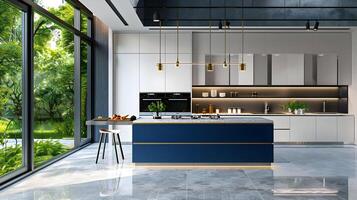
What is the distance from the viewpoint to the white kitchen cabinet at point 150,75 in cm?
1069

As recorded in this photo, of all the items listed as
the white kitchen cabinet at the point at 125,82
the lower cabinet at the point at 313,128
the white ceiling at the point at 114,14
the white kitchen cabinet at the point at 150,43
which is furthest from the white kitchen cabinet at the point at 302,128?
the white ceiling at the point at 114,14

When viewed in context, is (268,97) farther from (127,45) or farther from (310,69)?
(127,45)

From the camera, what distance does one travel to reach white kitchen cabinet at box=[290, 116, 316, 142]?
10555 millimetres

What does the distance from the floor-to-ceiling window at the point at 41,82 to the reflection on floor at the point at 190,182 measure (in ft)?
1.97

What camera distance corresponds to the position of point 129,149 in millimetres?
9867

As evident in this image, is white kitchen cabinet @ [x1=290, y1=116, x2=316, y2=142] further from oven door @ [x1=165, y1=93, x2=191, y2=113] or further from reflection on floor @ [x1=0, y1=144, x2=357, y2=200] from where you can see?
oven door @ [x1=165, y1=93, x2=191, y2=113]

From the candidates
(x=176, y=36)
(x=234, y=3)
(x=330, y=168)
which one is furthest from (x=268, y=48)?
(x=330, y=168)

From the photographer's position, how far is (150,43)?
1070 centimetres

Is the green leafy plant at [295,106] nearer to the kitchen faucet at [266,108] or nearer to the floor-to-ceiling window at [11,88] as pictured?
the kitchen faucet at [266,108]

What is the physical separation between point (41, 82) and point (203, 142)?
11.7 ft

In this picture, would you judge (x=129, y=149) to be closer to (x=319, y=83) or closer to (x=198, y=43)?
(x=198, y=43)

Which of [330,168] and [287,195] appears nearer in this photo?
[287,195]

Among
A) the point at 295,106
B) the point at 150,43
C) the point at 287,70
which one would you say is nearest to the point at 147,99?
the point at 150,43

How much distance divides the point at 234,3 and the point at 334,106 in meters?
4.06
